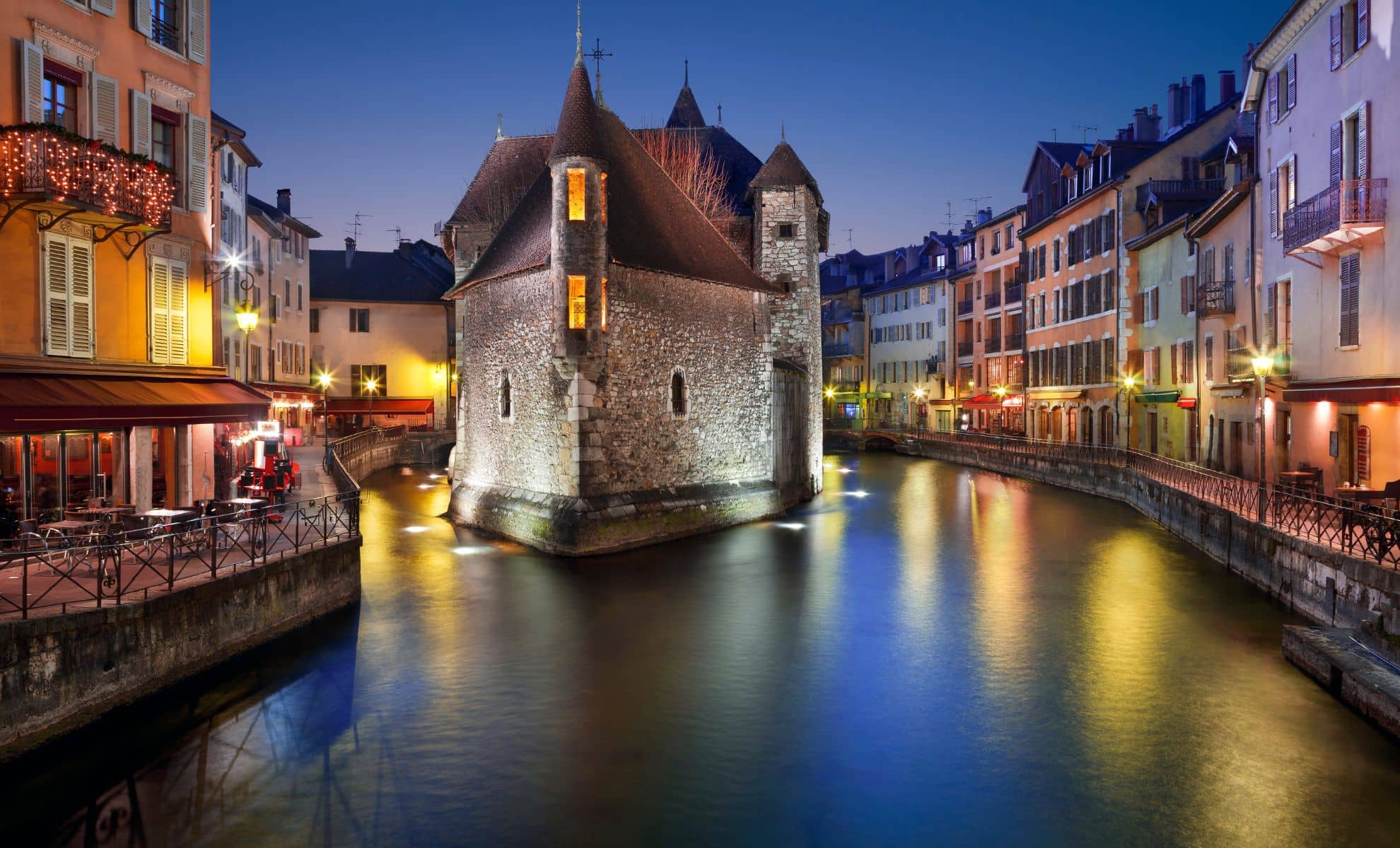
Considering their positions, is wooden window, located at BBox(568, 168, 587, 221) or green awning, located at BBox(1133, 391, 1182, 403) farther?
green awning, located at BBox(1133, 391, 1182, 403)

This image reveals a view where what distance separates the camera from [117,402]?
13727mm

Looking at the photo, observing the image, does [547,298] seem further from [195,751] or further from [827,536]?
[195,751]

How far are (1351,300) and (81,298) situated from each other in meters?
20.6

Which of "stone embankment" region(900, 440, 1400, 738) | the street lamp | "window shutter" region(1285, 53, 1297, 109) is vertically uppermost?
"window shutter" region(1285, 53, 1297, 109)

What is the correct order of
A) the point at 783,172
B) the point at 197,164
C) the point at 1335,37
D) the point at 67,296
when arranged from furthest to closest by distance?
the point at 783,172
the point at 1335,37
the point at 197,164
the point at 67,296

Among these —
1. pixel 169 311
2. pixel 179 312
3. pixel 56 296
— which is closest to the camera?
pixel 56 296

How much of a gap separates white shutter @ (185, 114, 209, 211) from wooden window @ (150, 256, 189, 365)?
1.17 metres

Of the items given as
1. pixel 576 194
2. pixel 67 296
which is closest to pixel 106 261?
pixel 67 296

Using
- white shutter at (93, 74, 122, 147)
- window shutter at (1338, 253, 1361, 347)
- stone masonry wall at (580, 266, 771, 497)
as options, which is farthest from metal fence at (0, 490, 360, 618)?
window shutter at (1338, 253, 1361, 347)

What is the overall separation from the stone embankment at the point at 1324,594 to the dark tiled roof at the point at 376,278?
38.8 metres

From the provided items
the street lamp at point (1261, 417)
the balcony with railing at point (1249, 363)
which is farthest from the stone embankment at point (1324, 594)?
the balcony with railing at point (1249, 363)

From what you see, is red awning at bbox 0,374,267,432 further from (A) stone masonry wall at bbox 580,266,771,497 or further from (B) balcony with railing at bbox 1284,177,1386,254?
(B) balcony with railing at bbox 1284,177,1386,254

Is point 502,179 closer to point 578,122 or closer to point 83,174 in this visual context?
point 578,122

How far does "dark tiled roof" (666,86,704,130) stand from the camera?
41.3 meters
